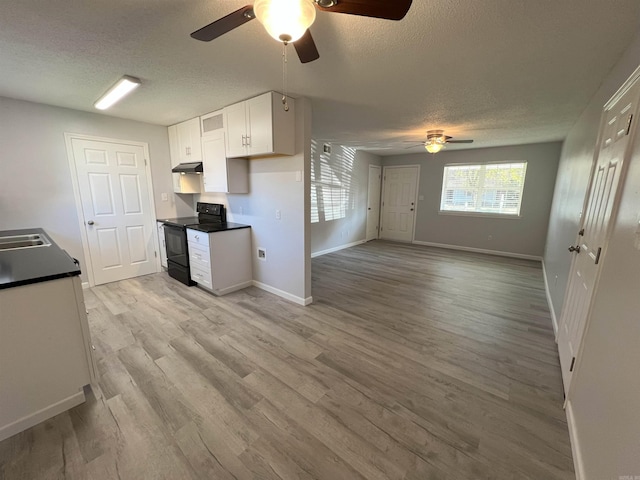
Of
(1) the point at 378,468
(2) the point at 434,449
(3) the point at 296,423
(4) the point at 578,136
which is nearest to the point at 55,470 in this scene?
(3) the point at 296,423

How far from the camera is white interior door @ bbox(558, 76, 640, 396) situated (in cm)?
158

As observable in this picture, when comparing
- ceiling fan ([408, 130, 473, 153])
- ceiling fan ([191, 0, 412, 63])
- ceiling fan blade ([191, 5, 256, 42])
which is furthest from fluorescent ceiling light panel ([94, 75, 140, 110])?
ceiling fan ([408, 130, 473, 153])

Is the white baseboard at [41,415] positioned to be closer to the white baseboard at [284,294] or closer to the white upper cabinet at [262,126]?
the white baseboard at [284,294]

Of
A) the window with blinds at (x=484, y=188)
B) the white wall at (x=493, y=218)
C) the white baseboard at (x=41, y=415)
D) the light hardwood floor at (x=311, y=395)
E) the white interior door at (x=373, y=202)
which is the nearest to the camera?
the light hardwood floor at (x=311, y=395)

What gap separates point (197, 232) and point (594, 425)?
12.6ft

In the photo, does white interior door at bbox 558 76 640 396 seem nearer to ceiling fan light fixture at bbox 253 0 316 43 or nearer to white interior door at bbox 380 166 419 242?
ceiling fan light fixture at bbox 253 0 316 43

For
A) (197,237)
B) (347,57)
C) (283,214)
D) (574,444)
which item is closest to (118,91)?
(197,237)

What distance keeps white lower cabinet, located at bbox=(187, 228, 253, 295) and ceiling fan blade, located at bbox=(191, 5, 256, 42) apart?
94.3 inches

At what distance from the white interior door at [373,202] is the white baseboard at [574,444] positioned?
5699mm

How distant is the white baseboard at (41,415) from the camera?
1.53 meters

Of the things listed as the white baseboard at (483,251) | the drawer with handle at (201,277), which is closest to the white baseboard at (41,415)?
the drawer with handle at (201,277)

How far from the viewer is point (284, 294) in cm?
346

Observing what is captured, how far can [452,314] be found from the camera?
3.08 metres

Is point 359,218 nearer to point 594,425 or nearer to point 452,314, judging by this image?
point 452,314
